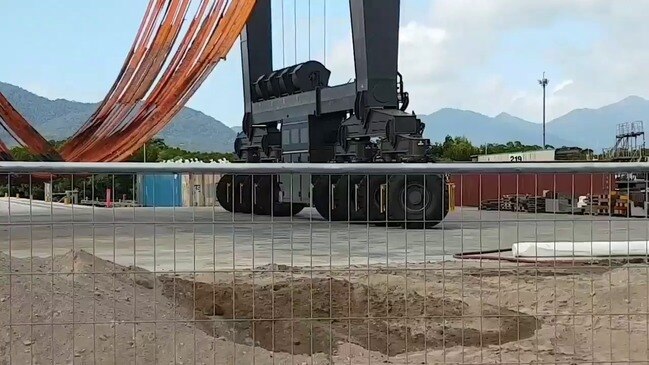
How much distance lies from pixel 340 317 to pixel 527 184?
6.02 ft

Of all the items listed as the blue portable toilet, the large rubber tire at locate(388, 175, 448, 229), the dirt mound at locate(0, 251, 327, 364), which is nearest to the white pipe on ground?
the large rubber tire at locate(388, 175, 448, 229)

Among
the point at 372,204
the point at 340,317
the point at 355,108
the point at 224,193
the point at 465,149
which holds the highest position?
the point at 465,149

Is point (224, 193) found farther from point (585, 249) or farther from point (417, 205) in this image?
point (585, 249)

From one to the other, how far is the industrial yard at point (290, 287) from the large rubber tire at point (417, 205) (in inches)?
5.3

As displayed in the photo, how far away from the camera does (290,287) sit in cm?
871

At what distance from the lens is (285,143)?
2594 centimetres

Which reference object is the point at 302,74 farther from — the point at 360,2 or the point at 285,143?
the point at 360,2

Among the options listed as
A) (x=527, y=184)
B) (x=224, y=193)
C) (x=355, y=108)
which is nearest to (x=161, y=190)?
(x=224, y=193)

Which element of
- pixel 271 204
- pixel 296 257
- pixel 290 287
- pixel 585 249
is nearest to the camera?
pixel 271 204

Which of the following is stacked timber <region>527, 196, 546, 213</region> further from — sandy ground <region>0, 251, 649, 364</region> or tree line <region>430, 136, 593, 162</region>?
tree line <region>430, 136, 593, 162</region>

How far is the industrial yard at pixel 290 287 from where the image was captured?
19.5 feet

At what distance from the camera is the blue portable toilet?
5602 mm

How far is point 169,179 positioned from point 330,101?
60.0 ft

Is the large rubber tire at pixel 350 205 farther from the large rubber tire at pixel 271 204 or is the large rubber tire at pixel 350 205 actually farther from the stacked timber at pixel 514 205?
the stacked timber at pixel 514 205
